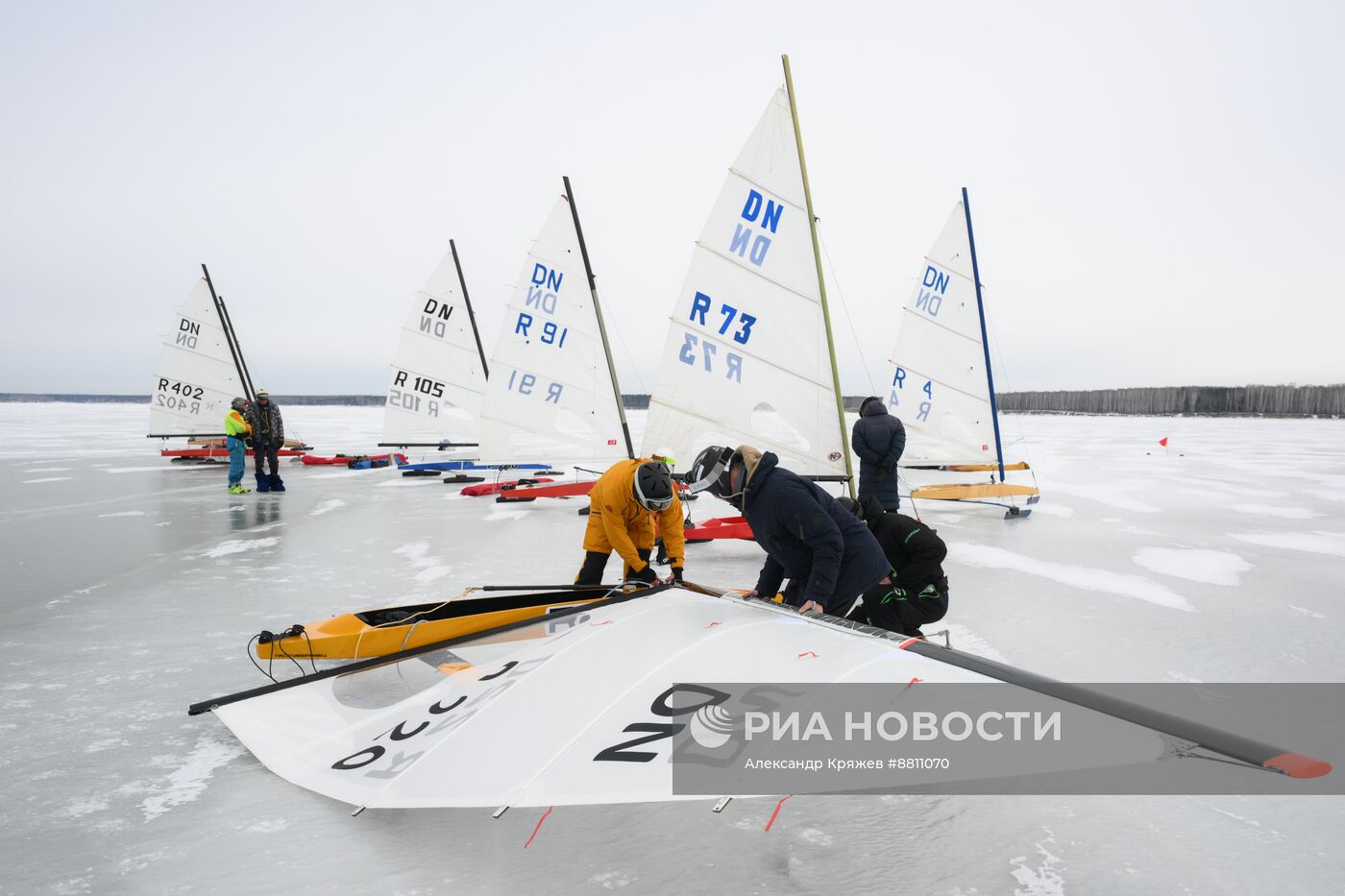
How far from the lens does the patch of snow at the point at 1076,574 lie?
4630 millimetres

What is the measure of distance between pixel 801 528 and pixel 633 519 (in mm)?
1345

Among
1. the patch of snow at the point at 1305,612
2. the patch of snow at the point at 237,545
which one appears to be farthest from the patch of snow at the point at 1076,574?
the patch of snow at the point at 237,545

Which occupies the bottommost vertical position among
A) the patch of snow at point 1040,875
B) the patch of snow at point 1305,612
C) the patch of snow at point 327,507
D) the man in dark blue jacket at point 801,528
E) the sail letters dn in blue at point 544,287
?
the patch of snow at point 327,507

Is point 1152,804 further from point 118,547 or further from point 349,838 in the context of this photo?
point 118,547

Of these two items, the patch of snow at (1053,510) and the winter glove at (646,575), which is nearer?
the winter glove at (646,575)

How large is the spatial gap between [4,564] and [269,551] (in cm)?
178

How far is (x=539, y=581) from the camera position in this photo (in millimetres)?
5266

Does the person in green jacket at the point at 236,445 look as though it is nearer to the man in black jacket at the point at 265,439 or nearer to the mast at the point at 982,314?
the man in black jacket at the point at 265,439

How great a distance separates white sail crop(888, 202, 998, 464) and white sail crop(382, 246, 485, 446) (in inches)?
267

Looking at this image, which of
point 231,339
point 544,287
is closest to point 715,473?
point 544,287

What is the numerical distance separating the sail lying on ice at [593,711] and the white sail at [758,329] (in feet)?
12.4

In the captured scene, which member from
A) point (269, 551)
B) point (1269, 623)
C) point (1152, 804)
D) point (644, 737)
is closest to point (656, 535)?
point (644, 737)

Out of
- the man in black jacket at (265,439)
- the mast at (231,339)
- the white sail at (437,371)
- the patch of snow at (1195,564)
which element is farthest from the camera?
the mast at (231,339)

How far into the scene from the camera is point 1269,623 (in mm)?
4043
